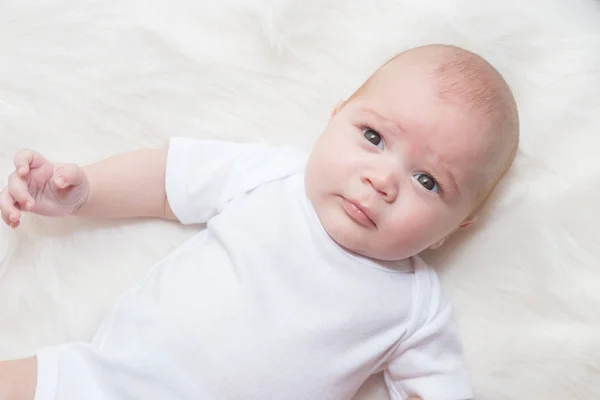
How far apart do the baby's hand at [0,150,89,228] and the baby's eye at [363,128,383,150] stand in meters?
0.43

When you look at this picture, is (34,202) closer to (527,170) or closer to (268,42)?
(268,42)

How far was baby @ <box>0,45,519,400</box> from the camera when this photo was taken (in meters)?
1.08

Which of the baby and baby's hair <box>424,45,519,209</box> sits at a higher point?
baby's hair <box>424,45,519,209</box>

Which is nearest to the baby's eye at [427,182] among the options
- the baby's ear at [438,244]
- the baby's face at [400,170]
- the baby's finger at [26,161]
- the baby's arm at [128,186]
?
the baby's face at [400,170]

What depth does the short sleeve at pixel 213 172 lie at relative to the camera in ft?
3.94

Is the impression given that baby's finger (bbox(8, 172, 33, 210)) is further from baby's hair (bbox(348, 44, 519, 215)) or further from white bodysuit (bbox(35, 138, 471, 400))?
baby's hair (bbox(348, 44, 519, 215))

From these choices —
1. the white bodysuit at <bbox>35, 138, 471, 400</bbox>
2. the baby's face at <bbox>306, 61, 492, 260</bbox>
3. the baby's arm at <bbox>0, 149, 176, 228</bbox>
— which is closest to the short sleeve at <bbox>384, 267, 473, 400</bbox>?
the white bodysuit at <bbox>35, 138, 471, 400</bbox>

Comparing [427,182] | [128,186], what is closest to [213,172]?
[128,186]

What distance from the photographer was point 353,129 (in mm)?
1127

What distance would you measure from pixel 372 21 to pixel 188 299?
0.57 m

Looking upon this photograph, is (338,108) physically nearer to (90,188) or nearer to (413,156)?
(413,156)

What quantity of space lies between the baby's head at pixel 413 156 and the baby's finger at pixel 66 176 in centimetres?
35

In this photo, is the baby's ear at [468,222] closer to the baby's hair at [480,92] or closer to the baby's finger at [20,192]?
the baby's hair at [480,92]

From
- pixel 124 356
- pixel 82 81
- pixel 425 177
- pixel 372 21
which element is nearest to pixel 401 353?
pixel 425 177
